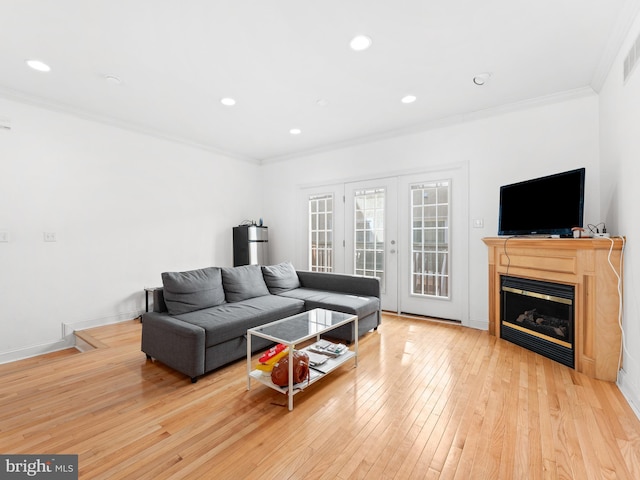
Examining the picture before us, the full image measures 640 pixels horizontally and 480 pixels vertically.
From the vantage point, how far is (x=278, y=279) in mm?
4031

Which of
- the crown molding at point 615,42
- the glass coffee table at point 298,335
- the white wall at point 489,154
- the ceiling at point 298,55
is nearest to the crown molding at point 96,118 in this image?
the ceiling at point 298,55

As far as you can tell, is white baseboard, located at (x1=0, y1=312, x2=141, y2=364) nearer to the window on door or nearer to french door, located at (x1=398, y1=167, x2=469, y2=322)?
the window on door

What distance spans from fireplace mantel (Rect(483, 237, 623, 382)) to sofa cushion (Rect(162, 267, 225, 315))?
3260 millimetres

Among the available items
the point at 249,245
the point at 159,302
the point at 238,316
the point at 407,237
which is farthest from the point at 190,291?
the point at 407,237

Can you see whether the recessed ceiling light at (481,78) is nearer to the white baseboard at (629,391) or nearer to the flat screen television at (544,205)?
the flat screen television at (544,205)

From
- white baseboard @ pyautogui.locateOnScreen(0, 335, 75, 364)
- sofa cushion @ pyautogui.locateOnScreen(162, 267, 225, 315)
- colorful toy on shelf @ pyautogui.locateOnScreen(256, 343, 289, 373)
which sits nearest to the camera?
colorful toy on shelf @ pyautogui.locateOnScreen(256, 343, 289, 373)

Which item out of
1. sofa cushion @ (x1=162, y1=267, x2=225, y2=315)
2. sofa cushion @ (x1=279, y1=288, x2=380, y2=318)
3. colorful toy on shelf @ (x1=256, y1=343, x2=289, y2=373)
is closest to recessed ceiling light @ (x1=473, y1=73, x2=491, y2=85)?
sofa cushion @ (x1=279, y1=288, x2=380, y2=318)

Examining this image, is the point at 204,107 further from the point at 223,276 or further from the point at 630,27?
the point at 630,27

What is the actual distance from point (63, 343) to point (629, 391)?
5365 millimetres

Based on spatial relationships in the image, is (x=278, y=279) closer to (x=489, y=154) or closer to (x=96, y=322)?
(x=96, y=322)

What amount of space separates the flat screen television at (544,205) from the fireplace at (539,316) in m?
0.54

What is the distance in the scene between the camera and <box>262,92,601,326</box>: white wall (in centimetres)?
316

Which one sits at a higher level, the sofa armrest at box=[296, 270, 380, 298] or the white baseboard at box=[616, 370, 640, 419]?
the sofa armrest at box=[296, 270, 380, 298]

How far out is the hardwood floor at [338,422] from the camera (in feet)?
5.05
